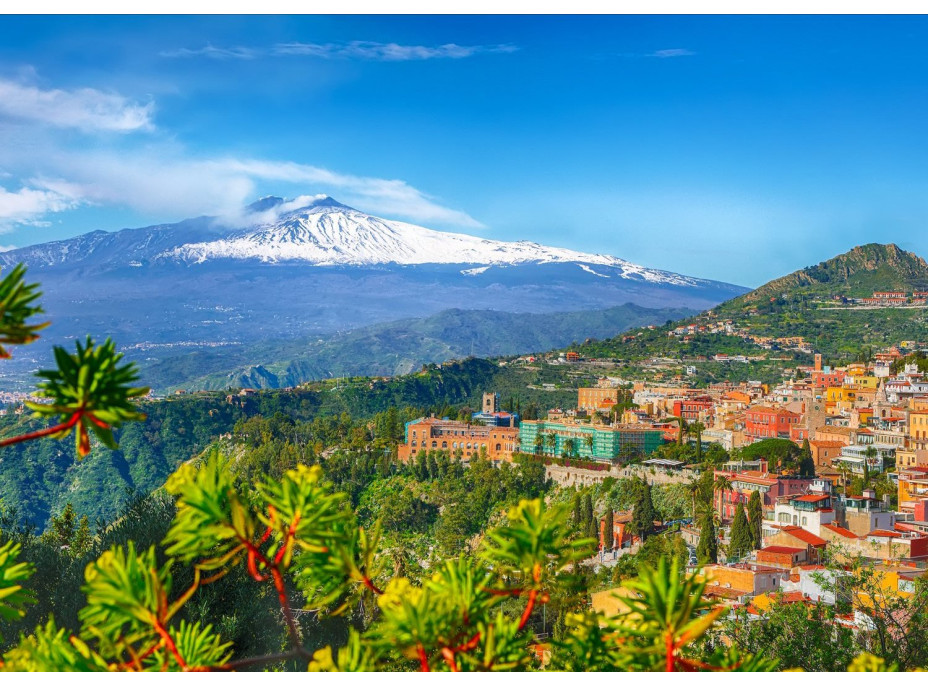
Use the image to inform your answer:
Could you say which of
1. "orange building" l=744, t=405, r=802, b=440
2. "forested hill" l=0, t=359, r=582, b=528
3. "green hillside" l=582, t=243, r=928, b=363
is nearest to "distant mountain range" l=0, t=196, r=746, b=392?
"forested hill" l=0, t=359, r=582, b=528

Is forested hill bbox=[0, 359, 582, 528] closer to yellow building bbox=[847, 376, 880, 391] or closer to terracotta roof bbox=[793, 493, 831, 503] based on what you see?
yellow building bbox=[847, 376, 880, 391]

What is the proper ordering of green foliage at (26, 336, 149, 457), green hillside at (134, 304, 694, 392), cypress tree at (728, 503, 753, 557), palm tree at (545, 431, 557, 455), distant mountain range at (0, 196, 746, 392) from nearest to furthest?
green foliage at (26, 336, 149, 457) < cypress tree at (728, 503, 753, 557) < palm tree at (545, 431, 557, 455) < green hillside at (134, 304, 694, 392) < distant mountain range at (0, 196, 746, 392)

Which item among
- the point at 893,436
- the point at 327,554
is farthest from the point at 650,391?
the point at 327,554

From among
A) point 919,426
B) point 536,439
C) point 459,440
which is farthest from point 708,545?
point 459,440

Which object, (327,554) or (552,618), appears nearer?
(327,554)

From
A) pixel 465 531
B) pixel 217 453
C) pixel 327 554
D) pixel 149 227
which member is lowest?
pixel 465 531

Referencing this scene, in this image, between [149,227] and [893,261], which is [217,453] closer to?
[893,261]

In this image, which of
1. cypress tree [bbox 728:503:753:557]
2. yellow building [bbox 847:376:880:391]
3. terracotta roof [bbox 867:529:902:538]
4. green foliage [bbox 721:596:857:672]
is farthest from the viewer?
yellow building [bbox 847:376:880:391]
